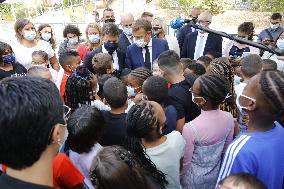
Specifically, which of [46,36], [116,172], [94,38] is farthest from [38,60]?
[116,172]

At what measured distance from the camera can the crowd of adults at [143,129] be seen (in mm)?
1306

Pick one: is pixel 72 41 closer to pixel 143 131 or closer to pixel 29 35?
pixel 29 35

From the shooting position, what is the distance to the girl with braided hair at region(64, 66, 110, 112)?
3.14 m

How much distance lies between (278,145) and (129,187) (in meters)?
0.93

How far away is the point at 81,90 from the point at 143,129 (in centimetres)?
110

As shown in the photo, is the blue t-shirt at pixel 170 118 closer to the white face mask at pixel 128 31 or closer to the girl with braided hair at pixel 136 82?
the girl with braided hair at pixel 136 82

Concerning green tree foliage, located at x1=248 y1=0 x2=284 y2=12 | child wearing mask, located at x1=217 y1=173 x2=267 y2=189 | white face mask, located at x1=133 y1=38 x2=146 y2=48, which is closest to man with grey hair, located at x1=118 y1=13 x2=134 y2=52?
white face mask, located at x1=133 y1=38 x2=146 y2=48

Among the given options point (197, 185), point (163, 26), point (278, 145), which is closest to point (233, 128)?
point (197, 185)

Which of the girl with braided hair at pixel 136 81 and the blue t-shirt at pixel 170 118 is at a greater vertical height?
the girl with braided hair at pixel 136 81

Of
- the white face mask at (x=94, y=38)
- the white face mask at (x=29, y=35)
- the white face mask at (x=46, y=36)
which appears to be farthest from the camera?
the white face mask at (x=46, y=36)

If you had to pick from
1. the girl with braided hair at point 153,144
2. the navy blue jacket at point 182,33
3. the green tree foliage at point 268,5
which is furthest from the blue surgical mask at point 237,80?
the green tree foliage at point 268,5

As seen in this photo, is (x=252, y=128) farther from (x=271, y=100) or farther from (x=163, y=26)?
(x=163, y=26)

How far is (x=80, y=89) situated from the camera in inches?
124

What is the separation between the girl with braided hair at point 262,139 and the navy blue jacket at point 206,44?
363 cm
